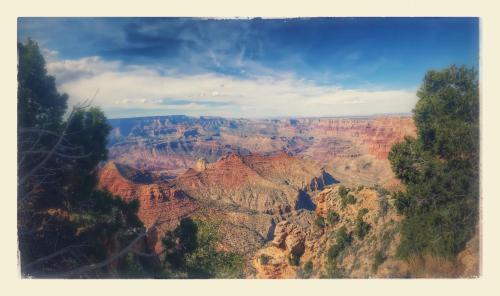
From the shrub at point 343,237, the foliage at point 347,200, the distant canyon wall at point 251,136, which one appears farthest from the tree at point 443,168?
the foliage at point 347,200

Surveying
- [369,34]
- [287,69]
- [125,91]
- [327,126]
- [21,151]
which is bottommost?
[21,151]

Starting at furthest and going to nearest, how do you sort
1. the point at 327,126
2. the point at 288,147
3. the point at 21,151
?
the point at 288,147 → the point at 327,126 → the point at 21,151

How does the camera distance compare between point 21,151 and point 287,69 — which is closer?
point 21,151

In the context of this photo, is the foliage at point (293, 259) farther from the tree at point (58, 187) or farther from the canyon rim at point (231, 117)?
the tree at point (58, 187)

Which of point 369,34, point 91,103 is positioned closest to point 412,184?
point 369,34

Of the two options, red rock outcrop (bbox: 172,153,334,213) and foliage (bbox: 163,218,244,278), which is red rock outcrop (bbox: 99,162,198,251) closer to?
foliage (bbox: 163,218,244,278)

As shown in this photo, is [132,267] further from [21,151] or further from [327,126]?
[327,126]
